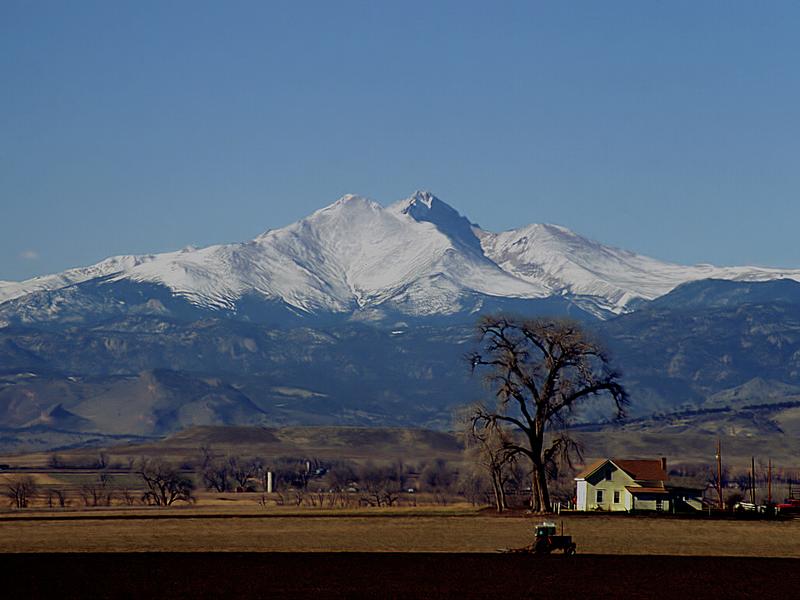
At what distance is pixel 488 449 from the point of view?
4377 inches

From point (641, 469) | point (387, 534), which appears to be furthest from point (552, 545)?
point (641, 469)

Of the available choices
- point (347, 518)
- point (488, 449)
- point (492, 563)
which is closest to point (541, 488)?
point (488, 449)

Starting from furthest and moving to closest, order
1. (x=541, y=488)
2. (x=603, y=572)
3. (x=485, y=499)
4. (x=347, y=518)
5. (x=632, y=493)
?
1. (x=485, y=499)
2. (x=632, y=493)
3. (x=541, y=488)
4. (x=347, y=518)
5. (x=603, y=572)

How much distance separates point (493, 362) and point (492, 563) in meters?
38.7

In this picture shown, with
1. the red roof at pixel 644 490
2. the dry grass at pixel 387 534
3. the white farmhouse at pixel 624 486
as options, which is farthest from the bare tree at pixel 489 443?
the white farmhouse at pixel 624 486

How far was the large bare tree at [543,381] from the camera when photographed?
110 metres

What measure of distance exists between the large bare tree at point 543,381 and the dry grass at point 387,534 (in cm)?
722

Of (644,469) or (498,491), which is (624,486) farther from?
(498,491)

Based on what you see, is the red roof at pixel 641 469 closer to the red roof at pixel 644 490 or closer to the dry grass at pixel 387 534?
the red roof at pixel 644 490

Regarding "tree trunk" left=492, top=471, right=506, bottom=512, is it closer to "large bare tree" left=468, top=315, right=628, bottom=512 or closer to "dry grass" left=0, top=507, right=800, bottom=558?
"large bare tree" left=468, top=315, right=628, bottom=512

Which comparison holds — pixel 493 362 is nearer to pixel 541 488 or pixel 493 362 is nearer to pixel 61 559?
pixel 541 488

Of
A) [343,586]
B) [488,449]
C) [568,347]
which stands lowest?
[343,586]

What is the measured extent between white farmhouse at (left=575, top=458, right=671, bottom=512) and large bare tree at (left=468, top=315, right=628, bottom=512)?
2445 centimetres

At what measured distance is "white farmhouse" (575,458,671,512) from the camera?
13462cm
